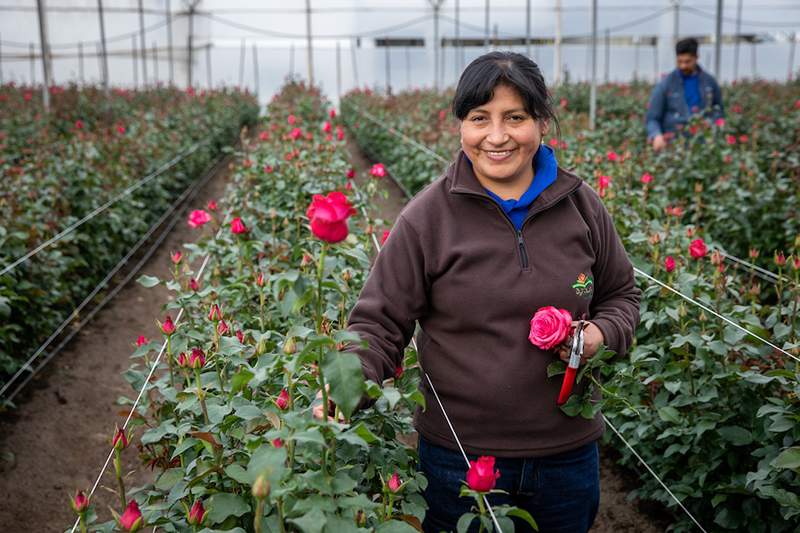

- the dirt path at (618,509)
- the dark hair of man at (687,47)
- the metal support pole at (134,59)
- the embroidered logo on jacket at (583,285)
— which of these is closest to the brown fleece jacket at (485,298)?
the embroidered logo on jacket at (583,285)

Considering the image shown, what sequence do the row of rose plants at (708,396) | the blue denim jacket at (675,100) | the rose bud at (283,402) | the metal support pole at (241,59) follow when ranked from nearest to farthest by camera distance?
1. the rose bud at (283,402)
2. the row of rose plants at (708,396)
3. the blue denim jacket at (675,100)
4. the metal support pole at (241,59)

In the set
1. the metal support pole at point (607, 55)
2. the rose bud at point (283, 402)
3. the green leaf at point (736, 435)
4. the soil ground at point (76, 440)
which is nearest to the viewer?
the rose bud at point (283, 402)

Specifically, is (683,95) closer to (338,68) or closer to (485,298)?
(485,298)

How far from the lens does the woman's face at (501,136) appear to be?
172cm

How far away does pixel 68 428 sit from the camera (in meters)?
4.05

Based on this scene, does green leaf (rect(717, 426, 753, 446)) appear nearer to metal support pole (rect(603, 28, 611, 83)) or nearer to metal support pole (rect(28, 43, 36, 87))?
metal support pole (rect(28, 43, 36, 87))

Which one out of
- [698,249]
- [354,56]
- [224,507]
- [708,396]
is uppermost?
[354,56]

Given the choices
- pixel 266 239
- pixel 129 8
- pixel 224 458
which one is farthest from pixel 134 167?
pixel 129 8

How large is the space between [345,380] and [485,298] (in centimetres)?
59

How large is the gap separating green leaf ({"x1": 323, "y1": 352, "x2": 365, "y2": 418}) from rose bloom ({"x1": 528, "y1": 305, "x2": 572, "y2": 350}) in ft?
1.78

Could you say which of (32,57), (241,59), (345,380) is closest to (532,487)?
(345,380)

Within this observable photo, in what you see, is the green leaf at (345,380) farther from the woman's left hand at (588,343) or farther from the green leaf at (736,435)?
the green leaf at (736,435)

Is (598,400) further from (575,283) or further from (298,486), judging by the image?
(298,486)

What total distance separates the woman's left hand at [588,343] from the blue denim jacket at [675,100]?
4792mm
